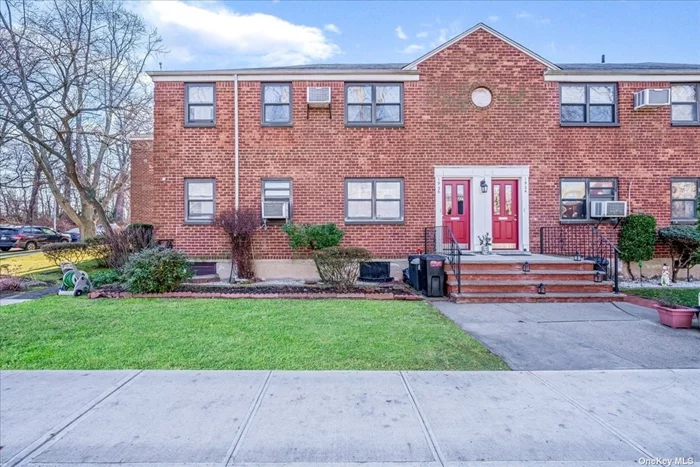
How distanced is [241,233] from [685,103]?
13.6 m

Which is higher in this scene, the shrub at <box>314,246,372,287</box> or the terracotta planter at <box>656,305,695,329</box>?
the shrub at <box>314,246,372,287</box>

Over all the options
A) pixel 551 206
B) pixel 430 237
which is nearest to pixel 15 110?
pixel 430 237

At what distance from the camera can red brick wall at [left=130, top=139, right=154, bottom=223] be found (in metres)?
19.3

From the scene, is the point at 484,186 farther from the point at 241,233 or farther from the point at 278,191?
the point at 241,233

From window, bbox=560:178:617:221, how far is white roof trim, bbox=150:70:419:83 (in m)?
5.59

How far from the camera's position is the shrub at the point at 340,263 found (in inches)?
356

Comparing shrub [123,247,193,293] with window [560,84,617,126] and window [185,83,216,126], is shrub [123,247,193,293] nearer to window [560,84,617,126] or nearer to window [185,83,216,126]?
window [185,83,216,126]

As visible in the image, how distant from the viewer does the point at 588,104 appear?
37.9ft

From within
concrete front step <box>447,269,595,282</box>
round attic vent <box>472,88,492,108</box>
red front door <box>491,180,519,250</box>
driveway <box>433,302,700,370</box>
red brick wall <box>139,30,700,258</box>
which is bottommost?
driveway <box>433,302,700,370</box>

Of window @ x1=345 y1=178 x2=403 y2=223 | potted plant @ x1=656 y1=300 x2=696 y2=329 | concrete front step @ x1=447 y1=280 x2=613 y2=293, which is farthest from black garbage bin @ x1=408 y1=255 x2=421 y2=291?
potted plant @ x1=656 y1=300 x2=696 y2=329

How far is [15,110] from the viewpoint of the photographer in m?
16.4

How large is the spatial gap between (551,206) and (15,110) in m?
21.1

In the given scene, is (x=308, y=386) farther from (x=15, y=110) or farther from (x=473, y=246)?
(x=15, y=110)

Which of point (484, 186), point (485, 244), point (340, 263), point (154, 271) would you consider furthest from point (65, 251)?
point (484, 186)
